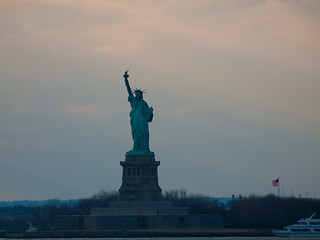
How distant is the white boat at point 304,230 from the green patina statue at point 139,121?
44.3ft

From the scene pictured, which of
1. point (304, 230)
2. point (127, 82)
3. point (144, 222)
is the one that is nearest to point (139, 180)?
point (144, 222)

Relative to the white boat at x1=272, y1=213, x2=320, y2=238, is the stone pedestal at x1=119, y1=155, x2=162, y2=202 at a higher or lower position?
higher

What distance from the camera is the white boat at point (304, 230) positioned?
294ft

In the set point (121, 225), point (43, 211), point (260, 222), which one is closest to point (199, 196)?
point (43, 211)

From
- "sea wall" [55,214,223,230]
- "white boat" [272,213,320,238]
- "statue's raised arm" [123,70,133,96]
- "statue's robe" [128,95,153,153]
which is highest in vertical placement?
"statue's raised arm" [123,70,133,96]

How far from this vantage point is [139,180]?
9475 centimetres

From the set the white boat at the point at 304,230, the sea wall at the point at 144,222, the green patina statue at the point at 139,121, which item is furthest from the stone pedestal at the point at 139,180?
the white boat at the point at 304,230

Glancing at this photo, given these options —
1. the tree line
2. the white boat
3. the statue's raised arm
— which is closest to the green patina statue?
the statue's raised arm

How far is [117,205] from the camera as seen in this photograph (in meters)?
92.8

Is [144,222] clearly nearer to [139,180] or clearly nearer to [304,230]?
[139,180]

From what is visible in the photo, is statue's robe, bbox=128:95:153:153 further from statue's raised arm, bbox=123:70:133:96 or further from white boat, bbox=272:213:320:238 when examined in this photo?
white boat, bbox=272:213:320:238

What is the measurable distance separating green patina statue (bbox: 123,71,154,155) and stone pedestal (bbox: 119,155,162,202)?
80 centimetres

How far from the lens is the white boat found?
3531 inches

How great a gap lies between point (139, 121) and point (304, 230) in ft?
54.2
